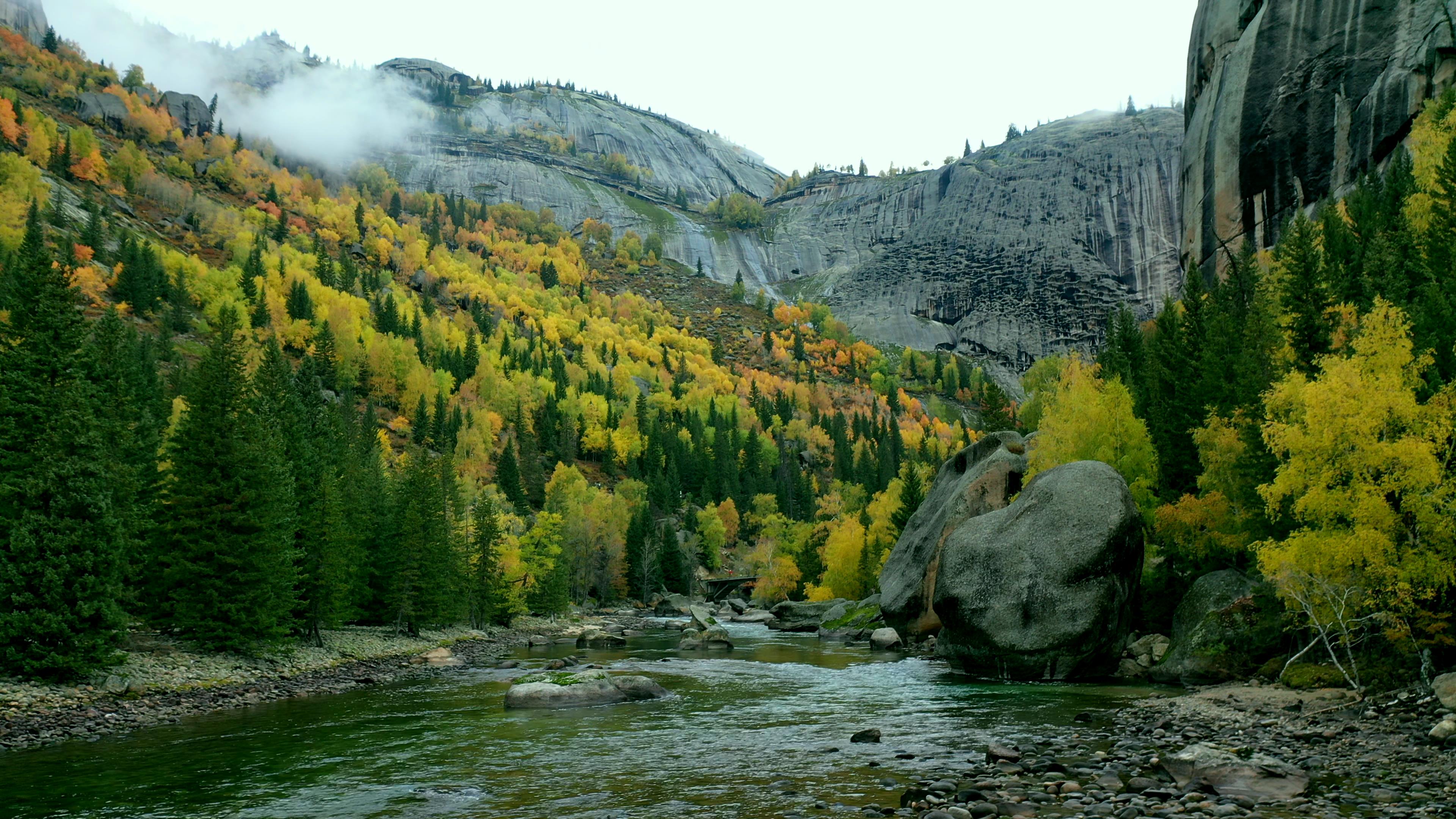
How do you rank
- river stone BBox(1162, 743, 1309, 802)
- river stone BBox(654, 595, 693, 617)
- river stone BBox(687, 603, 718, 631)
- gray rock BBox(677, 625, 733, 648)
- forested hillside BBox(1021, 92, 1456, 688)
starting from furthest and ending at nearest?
river stone BBox(654, 595, 693, 617)
river stone BBox(687, 603, 718, 631)
gray rock BBox(677, 625, 733, 648)
forested hillside BBox(1021, 92, 1456, 688)
river stone BBox(1162, 743, 1309, 802)

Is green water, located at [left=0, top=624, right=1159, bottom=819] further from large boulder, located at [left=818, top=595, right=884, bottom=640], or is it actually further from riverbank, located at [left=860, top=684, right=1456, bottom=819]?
large boulder, located at [left=818, top=595, right=884, bottom=640]

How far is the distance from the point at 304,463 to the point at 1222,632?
5107cm

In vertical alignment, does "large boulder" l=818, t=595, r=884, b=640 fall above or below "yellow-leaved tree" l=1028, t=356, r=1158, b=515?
below

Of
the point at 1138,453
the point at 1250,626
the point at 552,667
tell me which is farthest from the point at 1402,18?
the point at 552,667

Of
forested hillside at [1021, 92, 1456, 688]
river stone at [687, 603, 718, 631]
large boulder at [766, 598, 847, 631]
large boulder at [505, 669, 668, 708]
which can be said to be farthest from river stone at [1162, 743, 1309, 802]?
large boulder at [766, 598, 847, 631]

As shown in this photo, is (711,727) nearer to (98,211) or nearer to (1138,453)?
(1138,453)

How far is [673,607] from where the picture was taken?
108 meters

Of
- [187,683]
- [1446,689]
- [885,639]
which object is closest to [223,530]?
[187,683]

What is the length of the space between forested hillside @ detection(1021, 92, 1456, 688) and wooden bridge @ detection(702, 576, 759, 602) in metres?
69.5

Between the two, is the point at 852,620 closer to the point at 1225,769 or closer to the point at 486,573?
the point at 486,573

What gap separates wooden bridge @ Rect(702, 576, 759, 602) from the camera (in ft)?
397

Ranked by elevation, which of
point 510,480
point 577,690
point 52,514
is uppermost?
point 510,480

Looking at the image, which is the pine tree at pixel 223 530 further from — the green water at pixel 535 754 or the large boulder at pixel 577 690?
the large boulder at pixel 577 690

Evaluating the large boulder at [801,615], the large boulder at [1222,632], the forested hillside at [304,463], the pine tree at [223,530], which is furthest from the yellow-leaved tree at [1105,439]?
the pine tree at [223,530]
